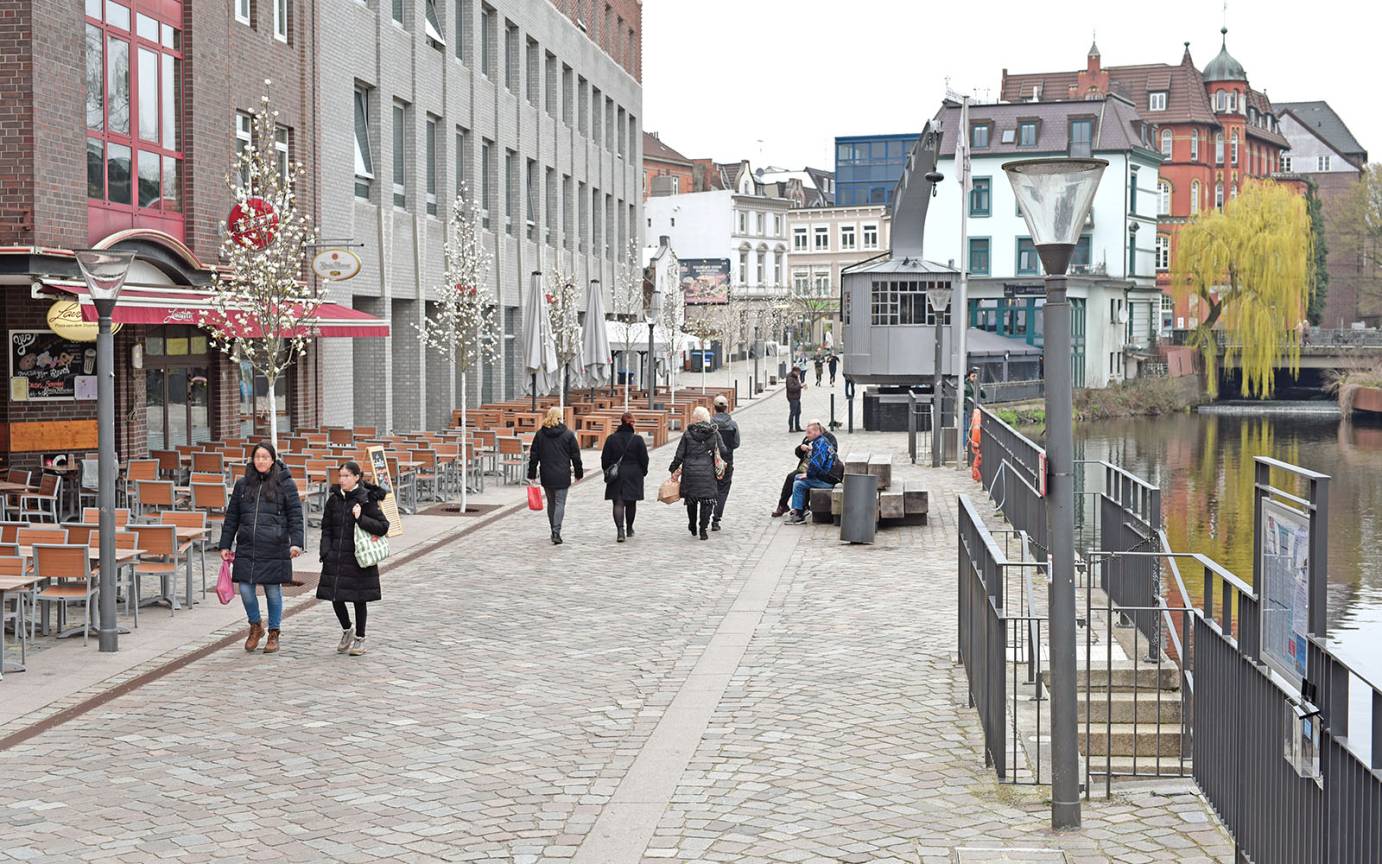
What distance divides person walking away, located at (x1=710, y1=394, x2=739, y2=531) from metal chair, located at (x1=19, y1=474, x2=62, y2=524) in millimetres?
7674

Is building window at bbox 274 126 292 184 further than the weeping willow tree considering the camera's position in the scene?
No

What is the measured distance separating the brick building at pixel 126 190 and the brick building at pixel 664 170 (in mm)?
95951

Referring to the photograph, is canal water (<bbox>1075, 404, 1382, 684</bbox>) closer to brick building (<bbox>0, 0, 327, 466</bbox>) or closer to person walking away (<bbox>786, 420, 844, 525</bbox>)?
person walking away (<bbox>786, 420, 844, 525</bbox>)

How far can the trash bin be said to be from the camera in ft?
64.9

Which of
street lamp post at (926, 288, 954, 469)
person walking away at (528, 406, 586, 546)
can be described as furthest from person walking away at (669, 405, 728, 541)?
street lamp post at (926, 288, 954, 469)

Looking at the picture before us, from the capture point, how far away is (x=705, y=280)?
10919cm

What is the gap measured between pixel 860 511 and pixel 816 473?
2.39 m

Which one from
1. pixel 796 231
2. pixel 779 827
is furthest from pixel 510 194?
pixel 796 231

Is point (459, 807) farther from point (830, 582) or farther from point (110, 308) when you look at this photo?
point (830, 582)

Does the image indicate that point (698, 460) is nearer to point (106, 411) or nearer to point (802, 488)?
point (802, 488)

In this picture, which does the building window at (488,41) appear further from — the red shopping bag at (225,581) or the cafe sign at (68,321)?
the red shopping bag at (225,581)

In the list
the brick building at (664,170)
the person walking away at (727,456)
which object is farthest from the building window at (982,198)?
the person walking away at (727,456)

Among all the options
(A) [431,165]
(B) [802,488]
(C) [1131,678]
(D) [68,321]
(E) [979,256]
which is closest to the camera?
(C) [1131,678]

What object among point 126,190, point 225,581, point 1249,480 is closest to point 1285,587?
point 225,581
